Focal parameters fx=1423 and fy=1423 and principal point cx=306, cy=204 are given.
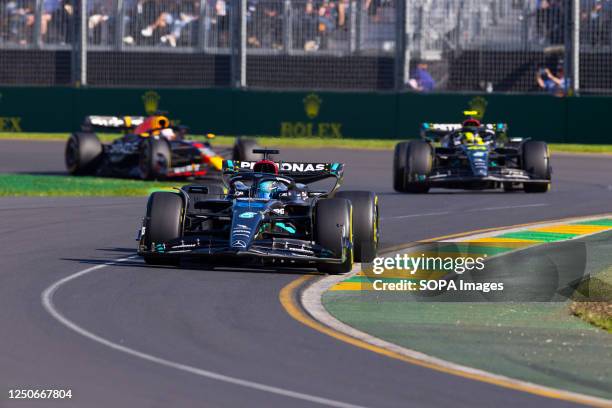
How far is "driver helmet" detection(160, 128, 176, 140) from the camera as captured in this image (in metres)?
26.1

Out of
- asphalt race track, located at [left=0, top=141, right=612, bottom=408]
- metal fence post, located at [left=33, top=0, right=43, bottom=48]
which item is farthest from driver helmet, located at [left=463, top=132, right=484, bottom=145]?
metal fence post, located at [left=33, top=0, right=43, bottom=48]

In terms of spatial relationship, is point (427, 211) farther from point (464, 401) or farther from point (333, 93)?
point (333, 93)

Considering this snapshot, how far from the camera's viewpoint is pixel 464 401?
7.79m

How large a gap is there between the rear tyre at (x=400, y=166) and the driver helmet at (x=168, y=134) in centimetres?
486

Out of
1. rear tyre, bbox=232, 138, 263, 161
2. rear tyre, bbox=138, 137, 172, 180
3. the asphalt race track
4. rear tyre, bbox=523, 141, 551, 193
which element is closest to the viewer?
the asphalt race track

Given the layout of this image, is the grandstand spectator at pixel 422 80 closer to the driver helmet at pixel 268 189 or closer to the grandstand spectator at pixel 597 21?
the grandstand spectator at pixel 597 21

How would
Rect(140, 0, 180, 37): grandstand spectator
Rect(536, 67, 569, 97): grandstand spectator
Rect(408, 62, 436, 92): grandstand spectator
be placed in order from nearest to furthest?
1. Rect(536, 67, 569, 97): grandstand spectator
2. Rect(408, 62, 436, 92): grandstand spectator
3. Rect(140, 0, 180, 37): grandstand spectator

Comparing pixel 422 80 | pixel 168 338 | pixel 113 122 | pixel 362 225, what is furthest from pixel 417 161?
pixel 168 338

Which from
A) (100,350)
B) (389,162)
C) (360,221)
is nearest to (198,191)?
(360,221)

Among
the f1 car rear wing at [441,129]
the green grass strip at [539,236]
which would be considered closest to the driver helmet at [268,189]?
the green grass strip at [539,236]

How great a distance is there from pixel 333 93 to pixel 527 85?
4855 millimetres

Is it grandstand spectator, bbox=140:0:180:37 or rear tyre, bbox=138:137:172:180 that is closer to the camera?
rear tyre, bbox=138:137:172:180

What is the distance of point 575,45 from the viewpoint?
34.4 m

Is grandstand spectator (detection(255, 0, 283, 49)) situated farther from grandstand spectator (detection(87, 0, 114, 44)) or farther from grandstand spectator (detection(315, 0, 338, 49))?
grandstand spectator (detection(87, 0, 114, 44))
